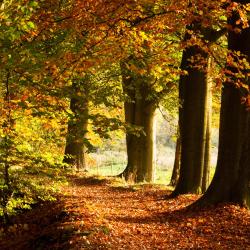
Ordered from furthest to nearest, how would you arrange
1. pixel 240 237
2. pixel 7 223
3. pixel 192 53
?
pixel 192 53, pixel 7 223, pixel 240 237

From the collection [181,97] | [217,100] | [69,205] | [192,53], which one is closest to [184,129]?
[181,97]

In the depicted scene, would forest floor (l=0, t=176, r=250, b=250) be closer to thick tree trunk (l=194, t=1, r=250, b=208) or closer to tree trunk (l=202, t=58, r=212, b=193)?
thick tree trunk (l=194, t=1, r=250, b=208)

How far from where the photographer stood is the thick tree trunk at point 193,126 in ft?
47.1

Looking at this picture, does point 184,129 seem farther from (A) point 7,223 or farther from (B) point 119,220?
(A) point 7,223

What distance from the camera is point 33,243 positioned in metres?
9.65

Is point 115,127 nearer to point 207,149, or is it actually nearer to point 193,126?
point 193,126

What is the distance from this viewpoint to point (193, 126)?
14469 mm

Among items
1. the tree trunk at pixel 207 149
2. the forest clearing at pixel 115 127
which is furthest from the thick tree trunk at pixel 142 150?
the tree trunk at pixel 207 149

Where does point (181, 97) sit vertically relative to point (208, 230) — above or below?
above

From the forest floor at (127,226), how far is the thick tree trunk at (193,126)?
0.61 meters

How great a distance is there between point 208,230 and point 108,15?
585 centimetres

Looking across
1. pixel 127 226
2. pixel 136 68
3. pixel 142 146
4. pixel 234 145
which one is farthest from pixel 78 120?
pixel 142 146

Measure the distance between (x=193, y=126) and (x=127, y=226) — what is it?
16.9 ft

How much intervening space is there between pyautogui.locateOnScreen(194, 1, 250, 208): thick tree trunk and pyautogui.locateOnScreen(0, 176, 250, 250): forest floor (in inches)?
16.5
